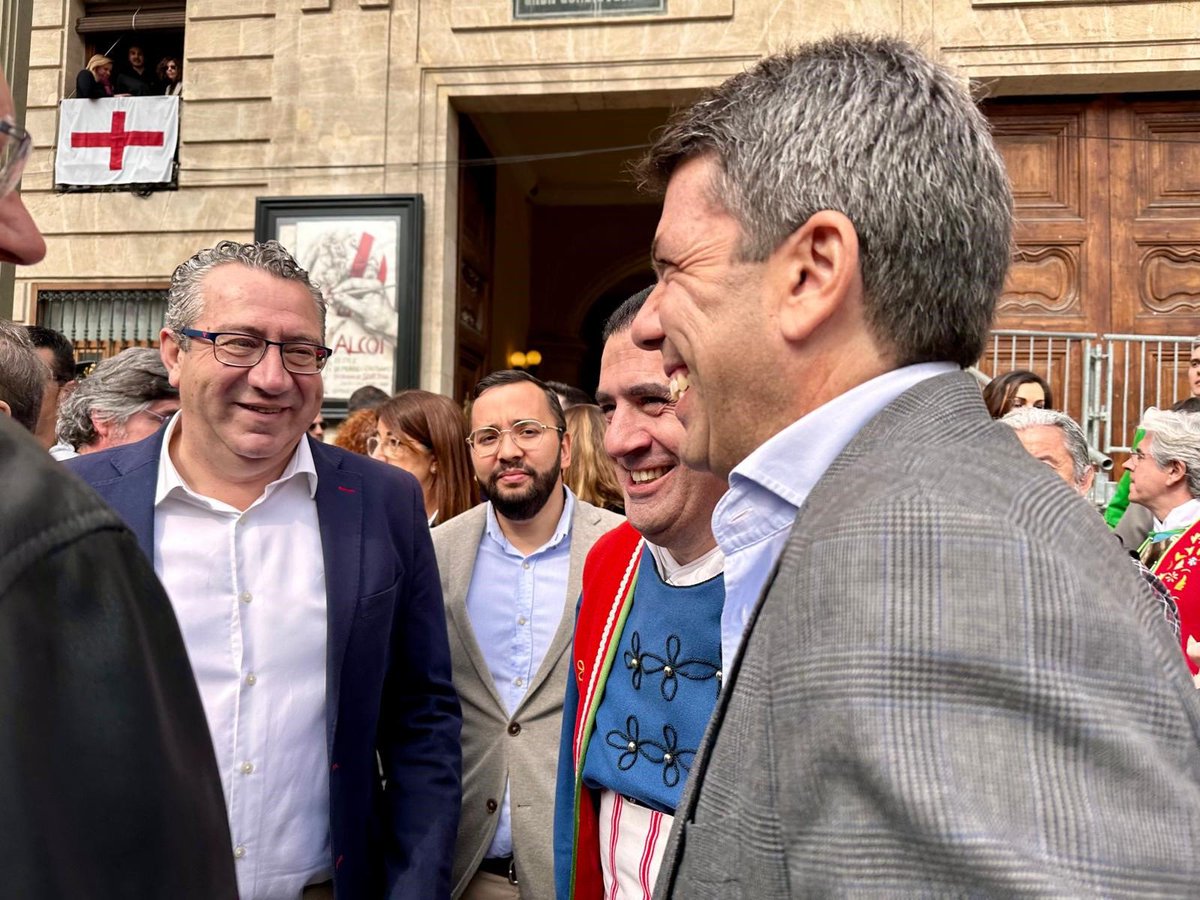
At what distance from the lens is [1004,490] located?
100 centimetres

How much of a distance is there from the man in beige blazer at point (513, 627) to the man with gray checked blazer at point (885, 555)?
1.97 m

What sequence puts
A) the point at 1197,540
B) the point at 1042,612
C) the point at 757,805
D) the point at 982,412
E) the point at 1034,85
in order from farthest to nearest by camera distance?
the point at 1034,85 < the point at 1197,540 < the point at 982,412 < the point at 757,805 < the point at 1042,612

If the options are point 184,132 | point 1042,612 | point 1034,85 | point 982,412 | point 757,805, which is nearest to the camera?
point 1042,612

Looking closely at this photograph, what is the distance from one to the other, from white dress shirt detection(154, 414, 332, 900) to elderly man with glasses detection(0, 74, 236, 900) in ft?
5.33

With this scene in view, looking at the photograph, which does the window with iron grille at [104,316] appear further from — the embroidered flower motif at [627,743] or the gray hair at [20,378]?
the embroidered flower motif at [627,743]

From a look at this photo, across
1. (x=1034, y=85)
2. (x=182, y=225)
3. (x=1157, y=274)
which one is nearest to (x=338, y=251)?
(x=182, y=225)

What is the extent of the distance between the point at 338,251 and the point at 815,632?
9256 millimetres

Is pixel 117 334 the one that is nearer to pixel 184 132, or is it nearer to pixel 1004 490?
pixel 184 132

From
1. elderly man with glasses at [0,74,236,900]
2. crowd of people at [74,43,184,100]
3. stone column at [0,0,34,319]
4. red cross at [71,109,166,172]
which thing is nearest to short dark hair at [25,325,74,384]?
stone column at [0,0,34,319]

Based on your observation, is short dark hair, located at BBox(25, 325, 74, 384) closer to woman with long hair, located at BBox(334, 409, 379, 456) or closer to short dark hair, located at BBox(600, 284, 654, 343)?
woman with long hair, located at BBox(334, 409, 379, 456)

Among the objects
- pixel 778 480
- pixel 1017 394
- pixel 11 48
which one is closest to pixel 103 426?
pixel 778 480

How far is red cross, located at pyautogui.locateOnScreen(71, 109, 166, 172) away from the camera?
34.6 ft

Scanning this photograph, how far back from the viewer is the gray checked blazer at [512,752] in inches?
125

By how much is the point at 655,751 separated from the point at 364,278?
813cm
